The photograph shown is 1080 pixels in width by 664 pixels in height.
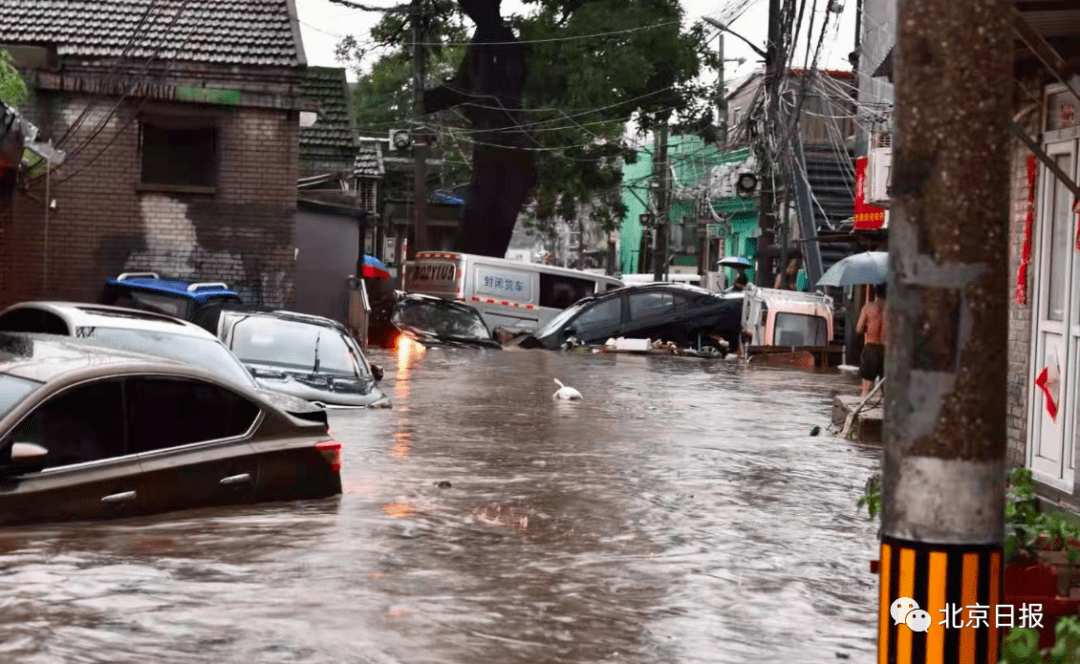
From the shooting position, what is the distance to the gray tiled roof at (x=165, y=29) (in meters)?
25.7

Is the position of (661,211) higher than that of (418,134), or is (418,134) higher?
(418,134)

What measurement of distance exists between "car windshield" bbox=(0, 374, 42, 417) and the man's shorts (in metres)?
11.9

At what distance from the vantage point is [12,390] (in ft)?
31.8

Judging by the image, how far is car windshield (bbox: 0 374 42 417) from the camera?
9.55 meters

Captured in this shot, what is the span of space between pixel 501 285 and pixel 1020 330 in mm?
28005

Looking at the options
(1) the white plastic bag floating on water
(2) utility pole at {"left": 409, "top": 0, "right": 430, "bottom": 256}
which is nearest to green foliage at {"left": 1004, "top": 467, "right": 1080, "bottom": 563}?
(1) the white plastic bag floating on water

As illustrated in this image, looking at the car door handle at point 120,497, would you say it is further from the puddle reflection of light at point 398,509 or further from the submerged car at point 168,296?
the submerged car at point 168,296

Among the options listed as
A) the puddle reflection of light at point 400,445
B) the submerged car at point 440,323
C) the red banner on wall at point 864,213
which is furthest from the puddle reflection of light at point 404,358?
the red banner on wall at point 864,213

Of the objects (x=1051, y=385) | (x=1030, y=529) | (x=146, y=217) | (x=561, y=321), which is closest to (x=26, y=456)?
(x=1030, y=529)

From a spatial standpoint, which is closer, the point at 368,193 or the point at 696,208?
the point at 368,193

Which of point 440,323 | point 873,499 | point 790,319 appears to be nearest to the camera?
point 873,499

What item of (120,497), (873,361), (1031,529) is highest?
(873,361)

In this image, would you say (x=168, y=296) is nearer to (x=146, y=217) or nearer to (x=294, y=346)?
(x=294, y=346)

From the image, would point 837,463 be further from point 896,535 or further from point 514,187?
point 514,187
